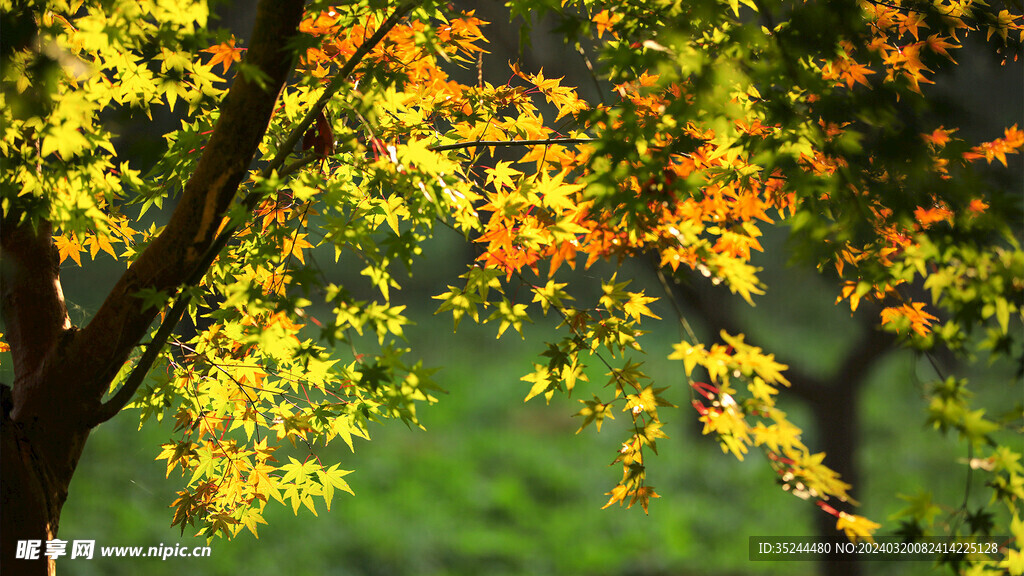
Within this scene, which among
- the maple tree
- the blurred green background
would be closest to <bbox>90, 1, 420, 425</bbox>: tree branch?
the maple tree

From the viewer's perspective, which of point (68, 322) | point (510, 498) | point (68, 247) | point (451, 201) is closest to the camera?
point (451, 201)

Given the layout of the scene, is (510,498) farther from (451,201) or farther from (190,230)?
(451,201)

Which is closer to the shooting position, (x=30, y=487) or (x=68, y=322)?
(x=30, y=487)

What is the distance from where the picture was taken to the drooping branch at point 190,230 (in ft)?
4.96

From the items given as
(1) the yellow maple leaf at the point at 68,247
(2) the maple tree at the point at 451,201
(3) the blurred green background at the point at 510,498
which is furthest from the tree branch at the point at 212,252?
(3) the blurred green background at the point at 510,498

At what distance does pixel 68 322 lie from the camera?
5.95 feet

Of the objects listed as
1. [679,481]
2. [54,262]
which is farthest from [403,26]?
[679,481]

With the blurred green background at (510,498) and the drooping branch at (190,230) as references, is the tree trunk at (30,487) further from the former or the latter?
the blurred green background at (510,498)

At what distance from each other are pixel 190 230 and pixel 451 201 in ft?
2.09

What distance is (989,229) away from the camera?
47.7 inches

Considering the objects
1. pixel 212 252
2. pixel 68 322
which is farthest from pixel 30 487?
pixel 212 252

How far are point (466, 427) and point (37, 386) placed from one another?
483 centimetres

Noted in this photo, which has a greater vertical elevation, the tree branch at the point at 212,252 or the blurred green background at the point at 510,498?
the tree branch at the point at 212,252

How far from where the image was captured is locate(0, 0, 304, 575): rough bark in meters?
1.55
